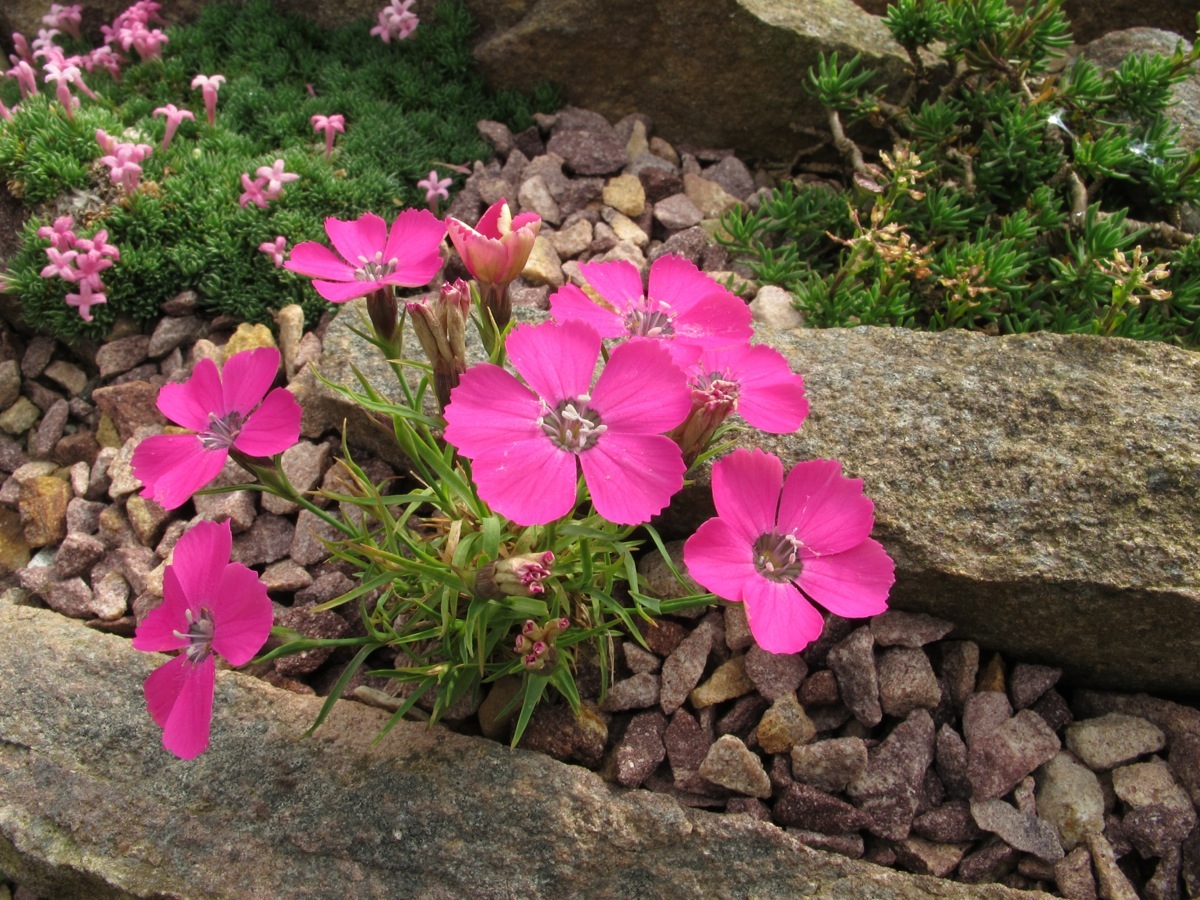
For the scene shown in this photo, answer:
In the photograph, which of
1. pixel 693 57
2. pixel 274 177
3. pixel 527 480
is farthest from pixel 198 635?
pixel 693 57

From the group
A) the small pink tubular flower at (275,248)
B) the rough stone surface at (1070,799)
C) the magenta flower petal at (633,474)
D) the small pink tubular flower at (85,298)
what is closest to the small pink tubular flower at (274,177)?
the small pink tubular flower at (275,248)

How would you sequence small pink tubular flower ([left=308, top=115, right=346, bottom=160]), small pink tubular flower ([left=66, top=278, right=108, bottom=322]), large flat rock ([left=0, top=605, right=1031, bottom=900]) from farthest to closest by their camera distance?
small pink tubular flower ([left=308, top=115, right=346, bottom=160])
small pink tubular flower ([left=66, top=278, right=108, bottom=322])
large flat rock ([left=0, top=605, right=1031, bottom=900])

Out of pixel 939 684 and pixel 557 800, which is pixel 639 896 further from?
pixel 939 684

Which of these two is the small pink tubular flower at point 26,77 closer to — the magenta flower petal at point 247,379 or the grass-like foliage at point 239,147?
the grass-like foliage at point 239,147

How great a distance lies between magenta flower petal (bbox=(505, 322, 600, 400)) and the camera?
1421mm

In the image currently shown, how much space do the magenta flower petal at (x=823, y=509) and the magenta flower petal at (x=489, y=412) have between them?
0.45 metres

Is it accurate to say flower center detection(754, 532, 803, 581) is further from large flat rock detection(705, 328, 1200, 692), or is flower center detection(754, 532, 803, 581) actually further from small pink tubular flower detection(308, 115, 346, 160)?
small pink tubular flower detection(308, 115, 346, 160)

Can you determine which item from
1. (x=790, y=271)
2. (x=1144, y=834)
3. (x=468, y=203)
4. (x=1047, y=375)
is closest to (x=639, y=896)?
(x=1144, y=834)

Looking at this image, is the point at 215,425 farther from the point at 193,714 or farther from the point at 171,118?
the point at 171,118

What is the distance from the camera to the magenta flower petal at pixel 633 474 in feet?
4.29

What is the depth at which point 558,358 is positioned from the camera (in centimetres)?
144

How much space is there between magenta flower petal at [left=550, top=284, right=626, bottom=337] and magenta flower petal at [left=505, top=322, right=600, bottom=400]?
0.30 ft

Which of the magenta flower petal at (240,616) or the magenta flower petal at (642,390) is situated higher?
the magenta flower petal at (642,390)

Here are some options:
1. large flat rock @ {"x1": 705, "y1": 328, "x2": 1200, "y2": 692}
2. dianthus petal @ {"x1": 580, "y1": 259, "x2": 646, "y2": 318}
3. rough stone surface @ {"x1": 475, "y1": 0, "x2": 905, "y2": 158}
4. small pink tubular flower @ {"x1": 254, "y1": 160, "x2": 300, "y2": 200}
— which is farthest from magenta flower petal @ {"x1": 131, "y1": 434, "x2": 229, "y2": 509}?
rough stone surface @ {"x1": 475, "y1": 0, "x2": 905, "y2": 158}
